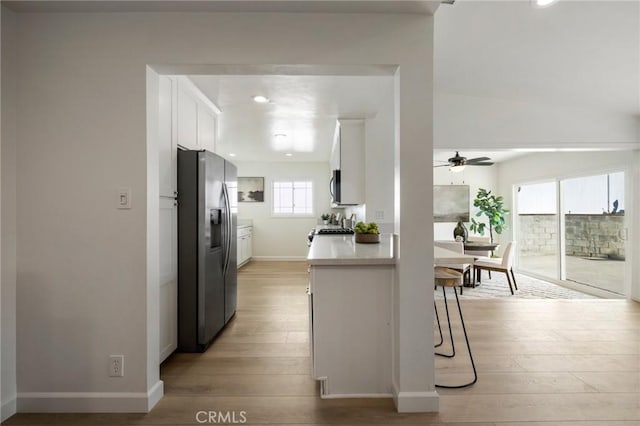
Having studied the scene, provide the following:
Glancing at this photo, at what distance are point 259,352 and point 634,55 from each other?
397 centimetres

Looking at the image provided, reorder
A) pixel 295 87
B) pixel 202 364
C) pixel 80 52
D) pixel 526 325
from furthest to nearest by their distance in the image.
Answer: pixel 526 325 < pixel 295 87 < pixel 202 364 < pixel 80 52

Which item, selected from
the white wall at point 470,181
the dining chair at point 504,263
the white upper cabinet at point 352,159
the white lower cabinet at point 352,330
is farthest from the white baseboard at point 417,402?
the white wall at point 470,181

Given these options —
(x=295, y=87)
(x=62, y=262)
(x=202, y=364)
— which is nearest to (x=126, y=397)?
(x=202, y=364)

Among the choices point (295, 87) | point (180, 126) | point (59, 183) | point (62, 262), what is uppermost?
point (295, 87)

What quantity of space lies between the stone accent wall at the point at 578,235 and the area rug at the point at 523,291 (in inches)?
27.9

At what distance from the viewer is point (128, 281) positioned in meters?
1.83

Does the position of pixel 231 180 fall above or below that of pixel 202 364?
above

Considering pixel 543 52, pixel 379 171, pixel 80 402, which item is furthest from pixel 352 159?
pixel 80 402

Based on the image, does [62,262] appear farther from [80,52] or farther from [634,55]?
[634,55]

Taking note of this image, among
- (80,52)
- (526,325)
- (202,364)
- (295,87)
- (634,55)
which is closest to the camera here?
(80,52)

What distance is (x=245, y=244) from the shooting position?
22.0 ft

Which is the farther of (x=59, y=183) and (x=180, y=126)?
(x=180, y=126)

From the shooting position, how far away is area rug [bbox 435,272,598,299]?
4589 mm

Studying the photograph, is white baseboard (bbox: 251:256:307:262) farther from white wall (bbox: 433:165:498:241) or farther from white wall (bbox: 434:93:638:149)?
white wall (bbox: 434:93:638:149)
